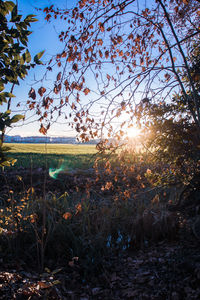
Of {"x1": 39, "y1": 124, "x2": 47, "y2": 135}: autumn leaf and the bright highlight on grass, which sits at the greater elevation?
{"x1": 39, "y1": 124, "x2": 47, "y2": 135}: autumn leaf

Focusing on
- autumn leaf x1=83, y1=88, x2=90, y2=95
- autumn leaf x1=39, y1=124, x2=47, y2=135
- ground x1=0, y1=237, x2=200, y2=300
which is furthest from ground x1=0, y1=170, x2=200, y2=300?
autumn leaf x1=83, y1=88, x2=90, y2=95

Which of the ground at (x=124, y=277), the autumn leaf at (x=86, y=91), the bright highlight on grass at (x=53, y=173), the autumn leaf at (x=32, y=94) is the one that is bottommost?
the ground at (x=124, y=277)

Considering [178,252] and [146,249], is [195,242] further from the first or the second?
[146,249]

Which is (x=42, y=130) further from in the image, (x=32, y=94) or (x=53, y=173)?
(x=53, y=173)

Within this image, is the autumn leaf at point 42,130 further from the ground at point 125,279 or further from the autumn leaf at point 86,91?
the ground at point 125,279

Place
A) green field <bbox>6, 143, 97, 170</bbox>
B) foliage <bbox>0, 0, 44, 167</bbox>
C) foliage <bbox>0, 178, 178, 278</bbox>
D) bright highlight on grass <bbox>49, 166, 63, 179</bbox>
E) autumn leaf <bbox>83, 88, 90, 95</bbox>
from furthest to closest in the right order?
green field <bbox>6, 143, 97, 170</bbox> → bright highlight on grass <bbox>49, 166, 63, 179</bbox> → autumn leaf <bbox>83, 88, 90, 95</bbox> → foliage <bbox>0, 178, 178, 278</bbox> → foliage <bbox>0, 0, 44, 167</bbox>

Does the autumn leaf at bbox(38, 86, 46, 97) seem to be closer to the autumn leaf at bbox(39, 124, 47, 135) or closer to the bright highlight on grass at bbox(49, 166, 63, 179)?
the autumn leaf at bbox(39, 124, 47, 135)

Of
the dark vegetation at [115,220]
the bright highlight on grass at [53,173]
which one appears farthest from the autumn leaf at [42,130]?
the bright highlight on grass at [53,173]

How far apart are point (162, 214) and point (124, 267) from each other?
1.28 m

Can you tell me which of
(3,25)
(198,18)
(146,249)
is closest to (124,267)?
(146,249)

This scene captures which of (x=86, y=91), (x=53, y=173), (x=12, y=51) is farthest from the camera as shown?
(x=53, y=173)

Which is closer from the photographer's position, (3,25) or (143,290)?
(3,25)

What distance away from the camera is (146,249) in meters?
3.74

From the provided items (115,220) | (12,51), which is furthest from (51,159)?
(12,51)
